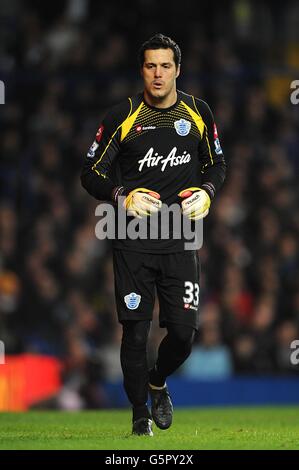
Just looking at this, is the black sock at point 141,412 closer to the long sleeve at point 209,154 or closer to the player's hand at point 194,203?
the player's hand at point 194,203

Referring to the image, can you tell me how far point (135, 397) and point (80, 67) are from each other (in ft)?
37.4

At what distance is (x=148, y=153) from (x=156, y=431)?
195 cm

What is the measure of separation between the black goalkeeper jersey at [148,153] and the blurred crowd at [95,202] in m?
6.12

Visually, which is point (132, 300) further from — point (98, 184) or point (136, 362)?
point (98, 184)

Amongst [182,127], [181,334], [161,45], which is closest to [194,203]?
[182,127]

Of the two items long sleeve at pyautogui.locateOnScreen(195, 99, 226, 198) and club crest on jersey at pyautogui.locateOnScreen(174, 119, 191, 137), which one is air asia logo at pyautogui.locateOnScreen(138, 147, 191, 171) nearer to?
club crest on jersey at pyautogui.locateOnScreen(174, 119, 191, 137)

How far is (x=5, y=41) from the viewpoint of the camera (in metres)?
18.3

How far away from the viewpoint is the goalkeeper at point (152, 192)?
835 centimetres

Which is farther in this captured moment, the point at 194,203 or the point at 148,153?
the point at 148,153

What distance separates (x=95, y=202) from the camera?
677 inches

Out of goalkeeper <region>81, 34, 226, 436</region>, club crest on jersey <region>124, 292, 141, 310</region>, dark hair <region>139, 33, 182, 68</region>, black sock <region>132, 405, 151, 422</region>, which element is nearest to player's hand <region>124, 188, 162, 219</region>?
goalkeeper <region>81, 34, 226, 436</region>

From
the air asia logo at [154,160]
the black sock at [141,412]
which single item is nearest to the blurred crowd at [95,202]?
the black sock at [141,412]

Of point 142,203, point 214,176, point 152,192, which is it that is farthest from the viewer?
point 214,176

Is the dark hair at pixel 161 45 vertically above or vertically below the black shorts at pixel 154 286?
above
